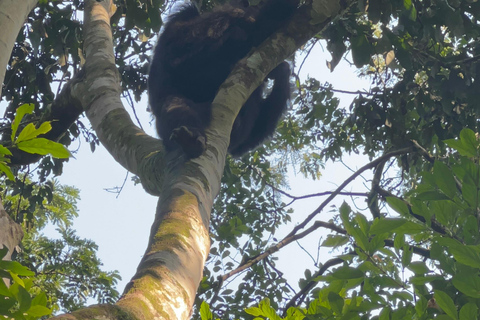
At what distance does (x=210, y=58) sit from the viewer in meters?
4.44

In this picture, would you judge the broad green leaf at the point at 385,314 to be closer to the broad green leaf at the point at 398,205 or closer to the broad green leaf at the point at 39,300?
the broad green leaf at the point at 398,205

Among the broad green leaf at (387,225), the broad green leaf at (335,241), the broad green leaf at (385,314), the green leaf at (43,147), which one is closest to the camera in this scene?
the green leaf at (43,147)

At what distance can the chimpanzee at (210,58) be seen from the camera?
158 inches

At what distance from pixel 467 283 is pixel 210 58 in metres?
3.03

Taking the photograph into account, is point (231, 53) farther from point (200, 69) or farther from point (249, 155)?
point (249, 155)

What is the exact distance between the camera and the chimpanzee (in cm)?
402

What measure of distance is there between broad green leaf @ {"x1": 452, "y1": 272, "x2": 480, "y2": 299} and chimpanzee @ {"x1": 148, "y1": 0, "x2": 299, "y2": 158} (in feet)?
7.22

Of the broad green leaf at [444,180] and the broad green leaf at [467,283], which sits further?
the broad green leaf at [444,180]

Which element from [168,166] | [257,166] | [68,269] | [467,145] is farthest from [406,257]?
[68,269]


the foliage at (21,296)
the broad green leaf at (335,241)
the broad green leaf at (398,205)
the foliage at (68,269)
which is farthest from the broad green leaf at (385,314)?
the foliage at (68,269)

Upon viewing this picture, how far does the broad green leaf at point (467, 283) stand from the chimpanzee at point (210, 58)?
7.22 feet

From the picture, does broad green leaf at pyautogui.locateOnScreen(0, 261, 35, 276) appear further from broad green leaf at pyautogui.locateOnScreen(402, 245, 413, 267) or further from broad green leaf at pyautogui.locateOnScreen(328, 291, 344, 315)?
broad green leaf at pyautogui.locateOnScreen(402, 245, 413, 267)

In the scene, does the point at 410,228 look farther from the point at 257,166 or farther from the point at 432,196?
the point at 257,166

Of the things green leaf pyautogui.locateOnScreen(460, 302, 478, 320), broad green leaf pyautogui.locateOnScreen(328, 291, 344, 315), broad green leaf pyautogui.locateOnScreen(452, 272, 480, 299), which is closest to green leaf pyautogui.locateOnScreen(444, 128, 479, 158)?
broad green leaf pyautogui.locateOnScreen(452, 272, 480, 299)
